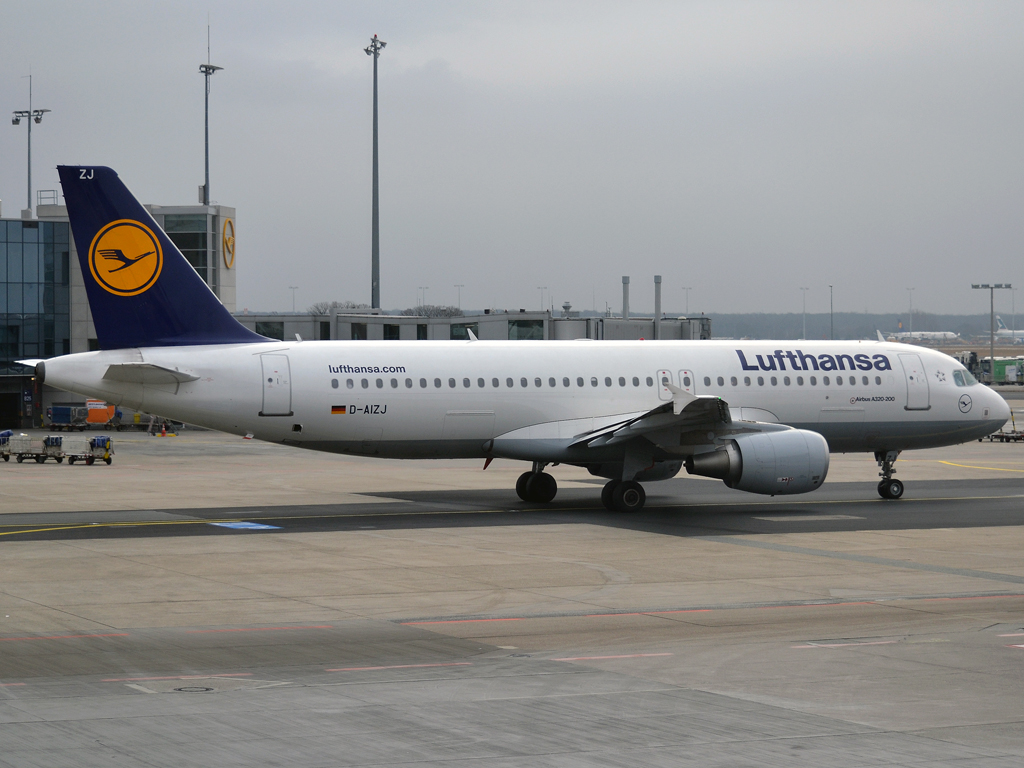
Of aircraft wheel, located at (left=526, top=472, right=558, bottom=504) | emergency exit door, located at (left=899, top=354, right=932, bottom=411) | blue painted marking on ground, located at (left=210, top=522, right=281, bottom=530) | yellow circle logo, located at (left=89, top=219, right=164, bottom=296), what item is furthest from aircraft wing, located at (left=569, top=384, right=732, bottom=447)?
yellow circle logo, located at (left=89, top=219, right=164, bottom=296)

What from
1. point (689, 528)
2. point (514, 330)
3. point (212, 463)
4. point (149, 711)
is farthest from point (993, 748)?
point (514, 330)

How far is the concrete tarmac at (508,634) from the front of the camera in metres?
11.1

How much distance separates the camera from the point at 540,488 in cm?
3262

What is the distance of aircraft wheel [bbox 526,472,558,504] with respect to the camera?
32625 mm

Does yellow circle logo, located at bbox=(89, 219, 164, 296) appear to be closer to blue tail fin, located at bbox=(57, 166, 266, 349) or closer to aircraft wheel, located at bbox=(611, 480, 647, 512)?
blue tail fin, located at bbox=(57, 166, 266, 349)

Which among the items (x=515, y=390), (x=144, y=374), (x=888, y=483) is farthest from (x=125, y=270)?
(x=888, y=483)

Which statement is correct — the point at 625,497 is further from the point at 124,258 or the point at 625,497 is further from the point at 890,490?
the point at 124,258

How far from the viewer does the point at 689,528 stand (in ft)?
90.7

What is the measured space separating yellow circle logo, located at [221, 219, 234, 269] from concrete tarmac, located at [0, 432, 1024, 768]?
135 feet

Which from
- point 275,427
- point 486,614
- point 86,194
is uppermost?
point 86,194

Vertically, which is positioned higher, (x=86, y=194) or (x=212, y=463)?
(x=86, y=194)

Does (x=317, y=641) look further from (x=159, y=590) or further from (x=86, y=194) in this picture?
(x=86, y=194)

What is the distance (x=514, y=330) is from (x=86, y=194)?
141 ft

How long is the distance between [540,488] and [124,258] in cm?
1168
